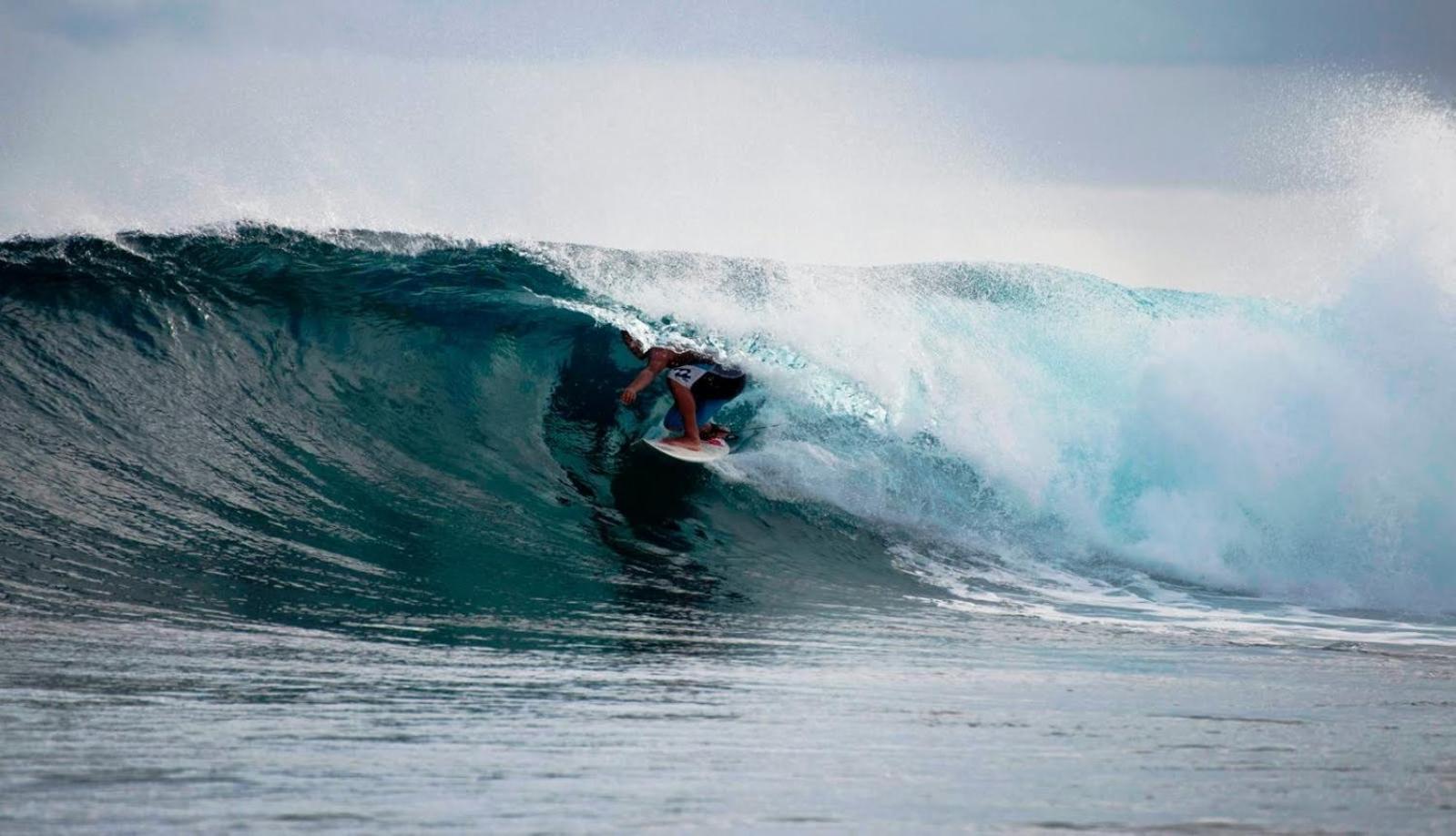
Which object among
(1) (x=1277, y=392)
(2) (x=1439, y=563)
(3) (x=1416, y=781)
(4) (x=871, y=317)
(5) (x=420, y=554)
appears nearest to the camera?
(3) (x=1416, y=781)

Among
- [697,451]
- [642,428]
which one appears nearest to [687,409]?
[697,451]

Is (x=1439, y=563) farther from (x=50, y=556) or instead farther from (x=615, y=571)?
(x=50, y=556)

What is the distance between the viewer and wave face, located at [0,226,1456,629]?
759 cm

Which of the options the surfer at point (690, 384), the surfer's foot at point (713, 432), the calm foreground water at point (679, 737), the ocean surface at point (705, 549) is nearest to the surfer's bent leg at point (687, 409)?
the surfer at point (690, 384)

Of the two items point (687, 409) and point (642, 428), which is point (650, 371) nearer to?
point (687, 409)

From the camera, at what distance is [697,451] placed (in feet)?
33.5

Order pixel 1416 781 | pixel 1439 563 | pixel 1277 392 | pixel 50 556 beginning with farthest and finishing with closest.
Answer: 1. pixel 1277 392
2. pixel 1439 563
3. pixel 50 556
4. pixel 1416 781

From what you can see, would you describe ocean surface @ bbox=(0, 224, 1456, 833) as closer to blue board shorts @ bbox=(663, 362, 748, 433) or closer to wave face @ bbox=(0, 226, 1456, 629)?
wave face @ bbox=(0, 226, 1456, 629)

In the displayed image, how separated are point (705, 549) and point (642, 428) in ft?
7.48

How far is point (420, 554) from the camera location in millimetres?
7535

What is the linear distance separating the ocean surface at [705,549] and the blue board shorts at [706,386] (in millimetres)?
387

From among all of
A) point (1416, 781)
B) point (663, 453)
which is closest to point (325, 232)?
point (663, 453)

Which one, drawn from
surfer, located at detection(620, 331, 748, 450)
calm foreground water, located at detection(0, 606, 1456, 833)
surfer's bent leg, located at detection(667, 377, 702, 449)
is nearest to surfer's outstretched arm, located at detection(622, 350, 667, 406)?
surfer, located at detection(620, 331, 748, 450)

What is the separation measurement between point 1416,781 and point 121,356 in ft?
30.8
